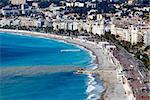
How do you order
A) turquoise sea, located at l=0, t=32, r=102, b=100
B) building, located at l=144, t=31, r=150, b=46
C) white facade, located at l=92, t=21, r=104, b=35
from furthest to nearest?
white facade, located at l=92, t=21, r=104, b=35
building, located at l=144, t=31, r=150, b=46
turquoise sea, located at l=0, t=32, r=102, b=100

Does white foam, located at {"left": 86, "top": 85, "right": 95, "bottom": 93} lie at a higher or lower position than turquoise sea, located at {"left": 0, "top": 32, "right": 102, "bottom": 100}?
higher

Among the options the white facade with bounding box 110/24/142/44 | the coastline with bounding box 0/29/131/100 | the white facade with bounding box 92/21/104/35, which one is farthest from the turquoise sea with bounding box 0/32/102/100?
the white facade with bounding box 92/21/104/35

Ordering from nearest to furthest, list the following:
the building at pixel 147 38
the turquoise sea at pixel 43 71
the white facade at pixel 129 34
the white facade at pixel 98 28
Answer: the turquoise sea at pixel 43 71 < the building at pixel 147 38 < the white facade at pixel 129 34 < the white facade at pixel 98 28

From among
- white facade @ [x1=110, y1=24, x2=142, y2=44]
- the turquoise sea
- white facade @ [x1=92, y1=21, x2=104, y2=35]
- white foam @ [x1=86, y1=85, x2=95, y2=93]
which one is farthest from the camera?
white facade @ [x1=92, y1=21, x2=104, y2=35]

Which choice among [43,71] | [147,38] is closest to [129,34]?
[147,38]

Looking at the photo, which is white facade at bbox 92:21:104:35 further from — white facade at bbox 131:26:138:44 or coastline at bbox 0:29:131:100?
white facade at bbox 131:26:138:44

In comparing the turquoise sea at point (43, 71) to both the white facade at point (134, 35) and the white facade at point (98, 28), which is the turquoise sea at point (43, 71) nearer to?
the white facade at point (134, 35)

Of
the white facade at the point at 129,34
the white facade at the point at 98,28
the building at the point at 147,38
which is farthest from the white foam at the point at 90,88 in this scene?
the white facade at the point at 98,28

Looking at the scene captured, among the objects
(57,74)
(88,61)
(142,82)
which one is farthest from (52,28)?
(142,82)

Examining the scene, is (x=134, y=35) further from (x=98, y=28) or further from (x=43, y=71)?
(x=43, y=71)

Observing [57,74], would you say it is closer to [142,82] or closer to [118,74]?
[118,74]
